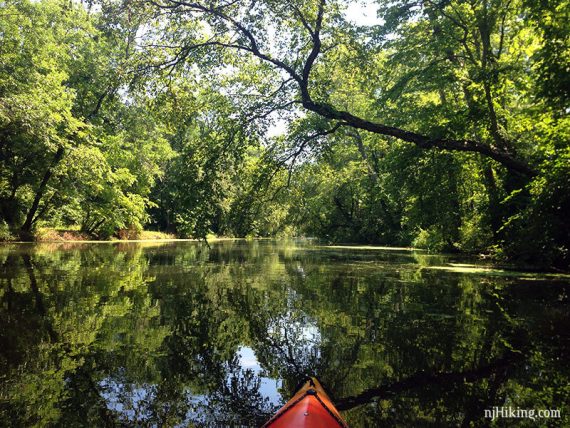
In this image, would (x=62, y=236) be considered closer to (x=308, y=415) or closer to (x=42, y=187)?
(x=42, y=187)

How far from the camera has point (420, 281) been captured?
12.4 metres

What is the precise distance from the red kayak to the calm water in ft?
2.05

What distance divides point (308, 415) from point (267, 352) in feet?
9.44

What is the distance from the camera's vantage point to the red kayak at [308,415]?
291cm

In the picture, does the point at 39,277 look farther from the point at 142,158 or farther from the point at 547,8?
the point at 142,158

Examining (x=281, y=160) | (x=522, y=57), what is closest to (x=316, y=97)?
(x=281, y=160)

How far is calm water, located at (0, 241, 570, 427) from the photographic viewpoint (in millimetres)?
3877

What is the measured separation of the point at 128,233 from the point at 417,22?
31.3 m

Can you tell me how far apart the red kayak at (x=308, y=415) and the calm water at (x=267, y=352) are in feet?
2.05

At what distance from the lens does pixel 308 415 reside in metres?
2.98

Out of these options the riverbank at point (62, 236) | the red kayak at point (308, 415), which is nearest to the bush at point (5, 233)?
the riverbank at point (62, 236)

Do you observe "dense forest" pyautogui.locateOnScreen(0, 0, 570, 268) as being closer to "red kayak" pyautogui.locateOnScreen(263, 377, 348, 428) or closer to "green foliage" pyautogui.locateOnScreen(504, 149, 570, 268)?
"green foliage" pyautogui.locateOnScreen(504, 149, 570, 268)

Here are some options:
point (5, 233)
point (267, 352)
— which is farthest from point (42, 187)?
point (267, 352)

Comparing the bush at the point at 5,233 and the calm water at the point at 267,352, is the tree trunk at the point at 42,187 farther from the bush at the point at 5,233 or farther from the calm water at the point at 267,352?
the calm water at the point at 267,352
